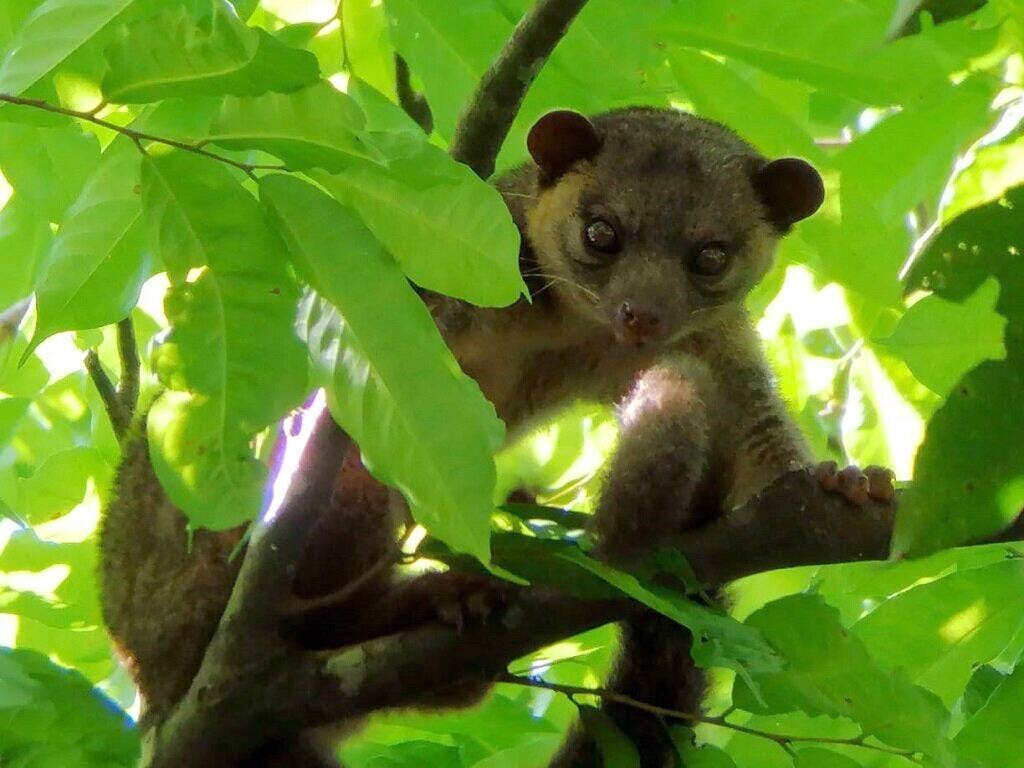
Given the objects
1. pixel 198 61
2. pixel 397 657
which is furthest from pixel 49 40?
pixel 397 657

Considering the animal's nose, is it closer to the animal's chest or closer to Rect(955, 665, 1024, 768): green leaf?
the animal's chest

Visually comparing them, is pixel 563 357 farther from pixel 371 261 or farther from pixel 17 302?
pixel 371 261

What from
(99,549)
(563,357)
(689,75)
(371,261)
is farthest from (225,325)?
(563,357)

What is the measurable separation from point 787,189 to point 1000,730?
2.39m

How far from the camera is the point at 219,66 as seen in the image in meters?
1.96

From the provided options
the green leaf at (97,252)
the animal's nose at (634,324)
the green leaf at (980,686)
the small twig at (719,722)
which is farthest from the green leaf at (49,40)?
the green leaf at (980,686)

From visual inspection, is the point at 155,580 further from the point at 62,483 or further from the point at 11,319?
the point at 11,319

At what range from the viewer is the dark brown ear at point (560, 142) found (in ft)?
15.2

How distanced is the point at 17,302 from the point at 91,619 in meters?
1.06

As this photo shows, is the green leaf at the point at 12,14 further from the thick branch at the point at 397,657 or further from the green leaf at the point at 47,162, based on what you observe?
the thick branch at the point at 397,657

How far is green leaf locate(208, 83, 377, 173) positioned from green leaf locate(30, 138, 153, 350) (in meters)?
0.47

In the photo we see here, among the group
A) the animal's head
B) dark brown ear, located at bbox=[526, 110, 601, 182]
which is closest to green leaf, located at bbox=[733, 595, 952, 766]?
the animal's head

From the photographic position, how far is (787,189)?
466 centimetres

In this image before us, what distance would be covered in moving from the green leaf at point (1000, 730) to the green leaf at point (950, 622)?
316mm
